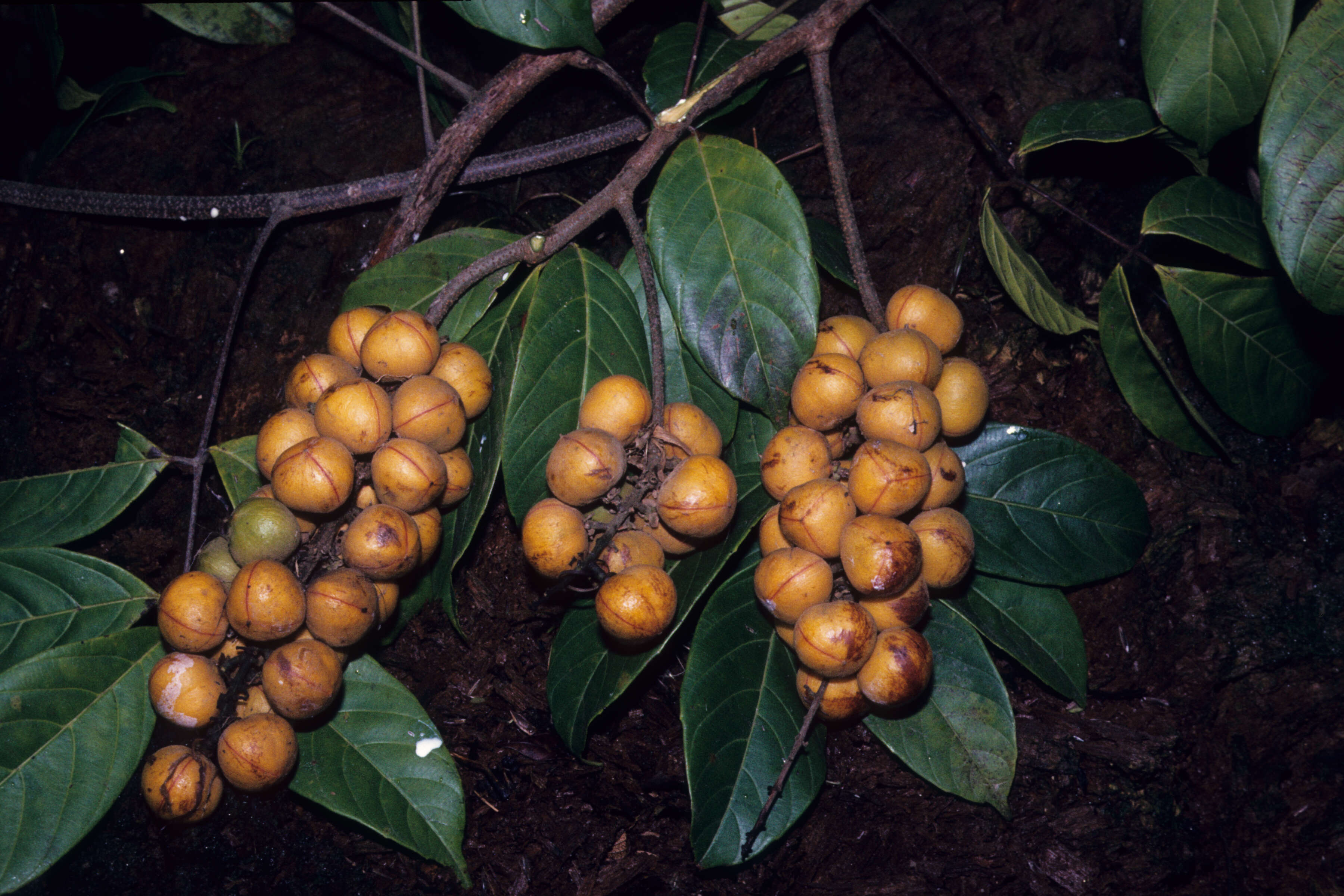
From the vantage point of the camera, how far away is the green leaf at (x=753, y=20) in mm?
2119

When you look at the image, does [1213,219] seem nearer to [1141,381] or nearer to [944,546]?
[1141,381]

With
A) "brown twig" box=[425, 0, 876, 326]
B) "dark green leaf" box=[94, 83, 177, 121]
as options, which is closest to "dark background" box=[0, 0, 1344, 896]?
"dark green leaf" box=[94, 83, 177, 121]

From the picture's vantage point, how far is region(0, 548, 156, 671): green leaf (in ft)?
5.16

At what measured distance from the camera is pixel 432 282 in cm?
167

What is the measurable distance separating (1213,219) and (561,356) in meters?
1.35

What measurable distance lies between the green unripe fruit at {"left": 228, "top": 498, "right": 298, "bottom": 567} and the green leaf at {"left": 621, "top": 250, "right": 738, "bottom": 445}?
697mm

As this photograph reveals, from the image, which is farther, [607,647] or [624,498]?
[607,647]

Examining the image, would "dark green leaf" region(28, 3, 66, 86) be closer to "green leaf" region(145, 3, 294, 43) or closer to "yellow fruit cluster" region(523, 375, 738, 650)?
"green leaf" region(145, 3, 294, 43)

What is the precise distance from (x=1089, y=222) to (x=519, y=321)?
4.02 ft

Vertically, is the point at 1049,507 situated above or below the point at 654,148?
below

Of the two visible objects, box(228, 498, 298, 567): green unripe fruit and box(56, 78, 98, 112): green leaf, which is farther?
box(56, 78, 98, 112): green leaf

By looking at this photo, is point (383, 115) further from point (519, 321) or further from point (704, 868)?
point (704, 868)

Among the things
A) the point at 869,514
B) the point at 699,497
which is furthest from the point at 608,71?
the point at 869,514

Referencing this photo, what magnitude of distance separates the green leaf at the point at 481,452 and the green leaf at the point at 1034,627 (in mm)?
920
